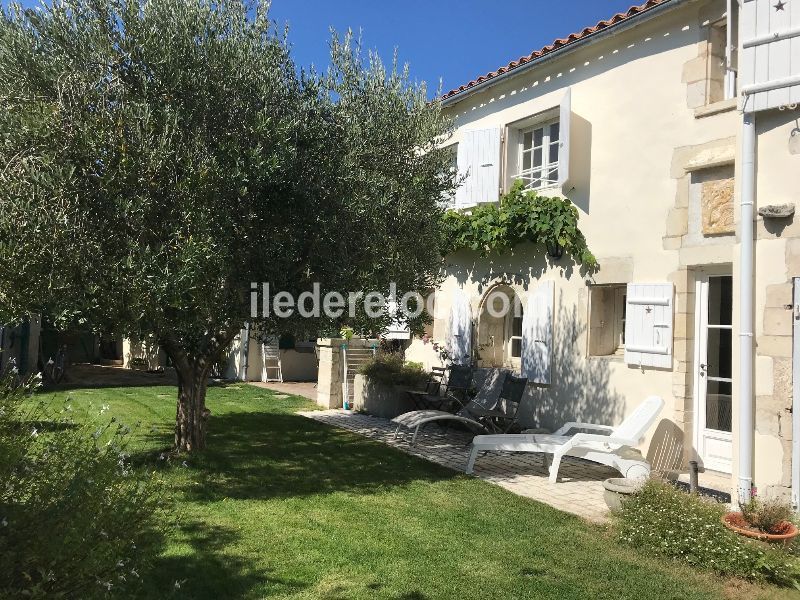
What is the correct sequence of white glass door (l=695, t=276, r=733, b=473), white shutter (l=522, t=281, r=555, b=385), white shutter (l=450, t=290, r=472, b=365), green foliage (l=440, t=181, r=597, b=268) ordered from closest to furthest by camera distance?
white glass door (l=695, t=276, r=733, b=473) → green foliage (l=440, t=181, r=597, b=268) → white shutter (l=522, t=281, r=555, b=385) → white shutter (l=450, t=290, r=472, b=365)

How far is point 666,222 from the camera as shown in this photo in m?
7.55

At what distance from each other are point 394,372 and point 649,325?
4.63 meters

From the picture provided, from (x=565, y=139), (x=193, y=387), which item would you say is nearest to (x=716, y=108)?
(x=565, y=139)

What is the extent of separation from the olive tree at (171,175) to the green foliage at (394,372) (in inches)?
161

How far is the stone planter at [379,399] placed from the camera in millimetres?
10680

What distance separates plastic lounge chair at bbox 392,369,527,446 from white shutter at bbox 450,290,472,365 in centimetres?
79

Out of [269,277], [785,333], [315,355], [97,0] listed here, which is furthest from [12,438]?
[315,355]

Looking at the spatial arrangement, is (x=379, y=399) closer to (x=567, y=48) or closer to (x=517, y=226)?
(x=517, y=226)

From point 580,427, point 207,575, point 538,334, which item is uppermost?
point 538,334

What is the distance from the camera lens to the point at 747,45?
5.46 metres

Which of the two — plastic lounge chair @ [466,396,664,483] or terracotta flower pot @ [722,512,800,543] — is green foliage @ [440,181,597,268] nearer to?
plastic lounge chair @ [466,396,664,483]

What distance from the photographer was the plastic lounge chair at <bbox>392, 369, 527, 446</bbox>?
8414mm

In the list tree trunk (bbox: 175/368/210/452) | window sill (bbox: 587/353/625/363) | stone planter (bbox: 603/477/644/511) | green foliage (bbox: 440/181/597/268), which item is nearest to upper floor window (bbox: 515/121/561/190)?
green foliage (bbox: 440/181/597/268)

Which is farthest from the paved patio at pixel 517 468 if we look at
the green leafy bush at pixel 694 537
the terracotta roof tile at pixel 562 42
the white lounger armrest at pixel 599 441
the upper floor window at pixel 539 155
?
the terracotta roof tile at pixel 562 42
